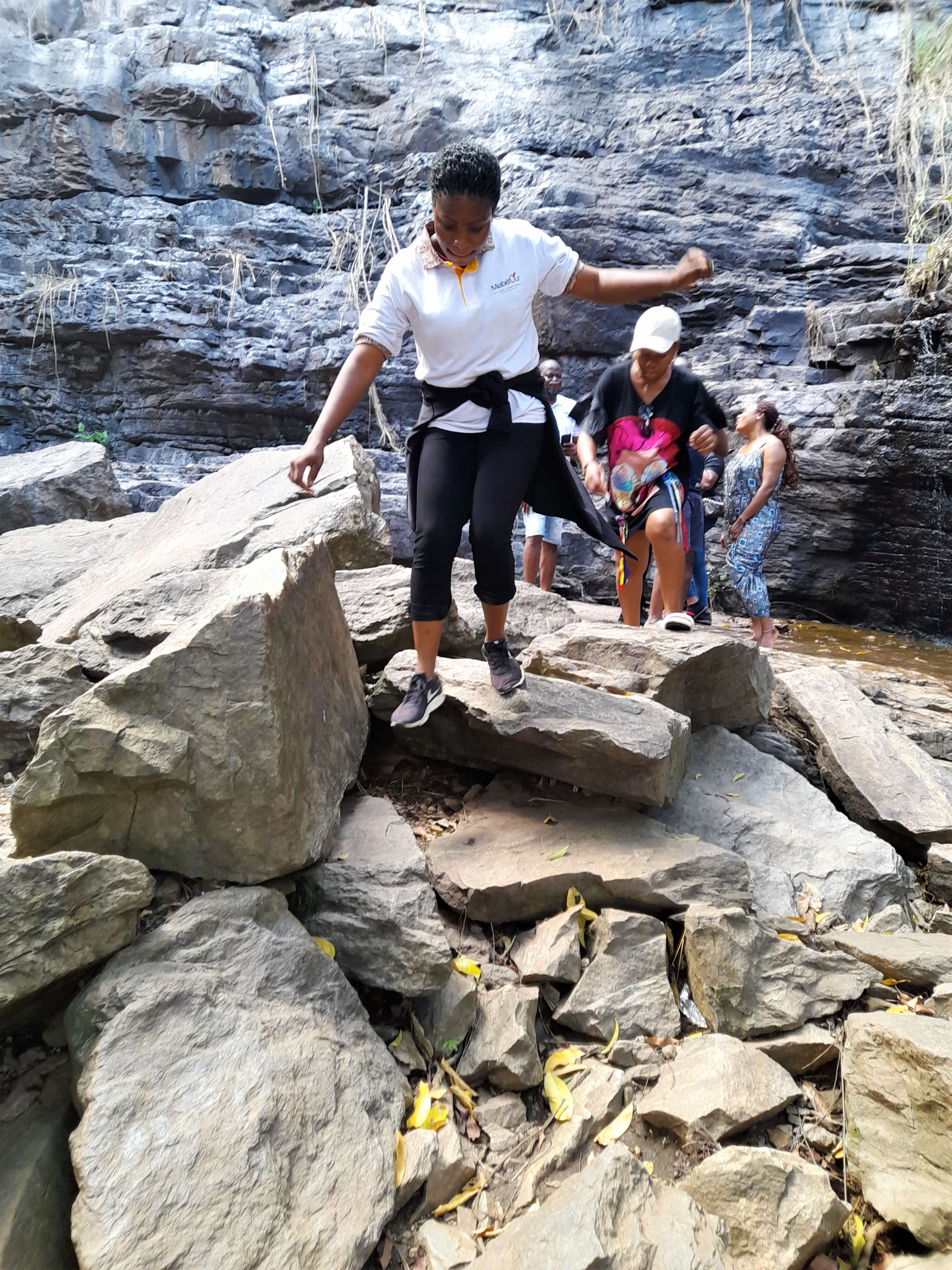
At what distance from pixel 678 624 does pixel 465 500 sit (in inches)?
58.6

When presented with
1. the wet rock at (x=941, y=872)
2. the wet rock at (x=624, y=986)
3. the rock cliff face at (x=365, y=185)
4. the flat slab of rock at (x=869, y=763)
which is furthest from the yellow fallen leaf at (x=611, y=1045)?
the rock cliff face at (x=365, y=185)

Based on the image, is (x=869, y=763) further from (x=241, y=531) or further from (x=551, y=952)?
(x=241, y=531)

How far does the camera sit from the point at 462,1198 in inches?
64.7

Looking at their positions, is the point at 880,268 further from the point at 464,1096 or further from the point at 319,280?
the point at 464,1096

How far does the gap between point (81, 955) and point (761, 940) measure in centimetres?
178

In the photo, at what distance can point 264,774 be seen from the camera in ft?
6.31

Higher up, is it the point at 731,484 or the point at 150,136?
the point at 150,136

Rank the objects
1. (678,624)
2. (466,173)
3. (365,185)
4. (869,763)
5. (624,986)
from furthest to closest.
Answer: (365,185), (678,624), (869,763), (466,173), (624,986)

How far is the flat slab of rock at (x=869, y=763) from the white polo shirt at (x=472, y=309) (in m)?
2.09

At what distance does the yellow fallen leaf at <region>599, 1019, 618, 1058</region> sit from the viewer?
199 cm

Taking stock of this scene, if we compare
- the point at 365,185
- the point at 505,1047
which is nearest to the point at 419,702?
the point at 505,1047

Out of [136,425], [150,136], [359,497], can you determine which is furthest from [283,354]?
[359,497]

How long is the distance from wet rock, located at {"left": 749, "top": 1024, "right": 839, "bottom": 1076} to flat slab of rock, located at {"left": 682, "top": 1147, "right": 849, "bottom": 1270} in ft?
1.33

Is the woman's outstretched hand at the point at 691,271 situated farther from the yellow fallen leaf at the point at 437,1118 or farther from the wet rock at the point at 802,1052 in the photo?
the yellow fallen leaf at the point at 437,1118
